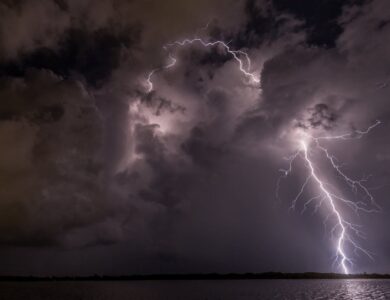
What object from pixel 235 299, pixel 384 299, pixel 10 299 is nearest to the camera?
pixel 384 299

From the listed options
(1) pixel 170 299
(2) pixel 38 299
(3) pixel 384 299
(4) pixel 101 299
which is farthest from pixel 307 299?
(2) pixel 38 299

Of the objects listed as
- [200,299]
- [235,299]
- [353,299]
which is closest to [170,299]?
[200,299]

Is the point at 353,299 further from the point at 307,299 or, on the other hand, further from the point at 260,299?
the point at 260,299

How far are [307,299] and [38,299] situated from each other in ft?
114

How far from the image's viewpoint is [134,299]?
55406 mm

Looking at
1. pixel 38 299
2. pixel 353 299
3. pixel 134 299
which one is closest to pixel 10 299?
pixel 38 299

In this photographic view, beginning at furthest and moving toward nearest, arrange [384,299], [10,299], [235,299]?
[10,299] < [235,299] < [384,299]

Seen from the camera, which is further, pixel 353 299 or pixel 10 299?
pixel 10 299

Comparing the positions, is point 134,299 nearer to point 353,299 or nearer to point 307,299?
point 307,299

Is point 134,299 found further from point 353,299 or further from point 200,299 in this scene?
point 353,299

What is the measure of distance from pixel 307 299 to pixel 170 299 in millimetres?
16624

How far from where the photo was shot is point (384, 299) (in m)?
47.4

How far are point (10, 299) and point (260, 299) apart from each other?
31.7m

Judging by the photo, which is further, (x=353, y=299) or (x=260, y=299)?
(x=260, y=299)
